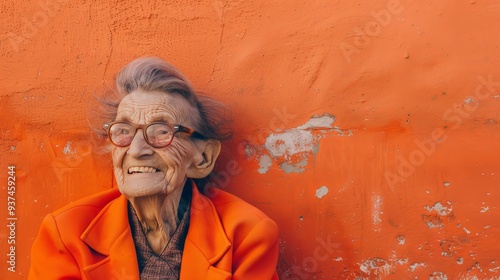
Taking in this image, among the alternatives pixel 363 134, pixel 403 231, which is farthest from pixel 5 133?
pixel 403 231

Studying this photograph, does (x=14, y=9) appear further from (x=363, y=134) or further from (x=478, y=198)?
(x=478, y=198)

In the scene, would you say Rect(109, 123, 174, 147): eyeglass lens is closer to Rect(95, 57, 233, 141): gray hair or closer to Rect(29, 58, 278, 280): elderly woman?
Rect(29, 58, 278, 280): elderly woman

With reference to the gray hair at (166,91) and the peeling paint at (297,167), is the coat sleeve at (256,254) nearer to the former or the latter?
the peeling paint at (297,167)

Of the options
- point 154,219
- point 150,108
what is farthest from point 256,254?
point 150,108

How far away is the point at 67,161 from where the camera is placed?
3.26m

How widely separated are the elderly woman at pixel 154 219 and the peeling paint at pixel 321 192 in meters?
0.42

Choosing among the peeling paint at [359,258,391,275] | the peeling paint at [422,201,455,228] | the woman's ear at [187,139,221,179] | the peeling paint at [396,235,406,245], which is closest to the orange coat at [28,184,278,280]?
the woman's ear at [187,139,221,179]

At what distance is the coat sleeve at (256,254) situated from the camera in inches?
108

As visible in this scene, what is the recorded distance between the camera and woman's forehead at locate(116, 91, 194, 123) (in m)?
2.80

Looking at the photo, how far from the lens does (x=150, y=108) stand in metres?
2.81

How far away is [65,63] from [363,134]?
1.63 meters

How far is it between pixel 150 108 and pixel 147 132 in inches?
4.7

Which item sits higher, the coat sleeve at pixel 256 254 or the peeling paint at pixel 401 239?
the coat sleeve at pixel 256 254

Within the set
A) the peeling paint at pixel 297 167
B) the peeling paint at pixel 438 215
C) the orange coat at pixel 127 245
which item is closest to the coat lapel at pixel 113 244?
the orange coat at pixel 127 245
